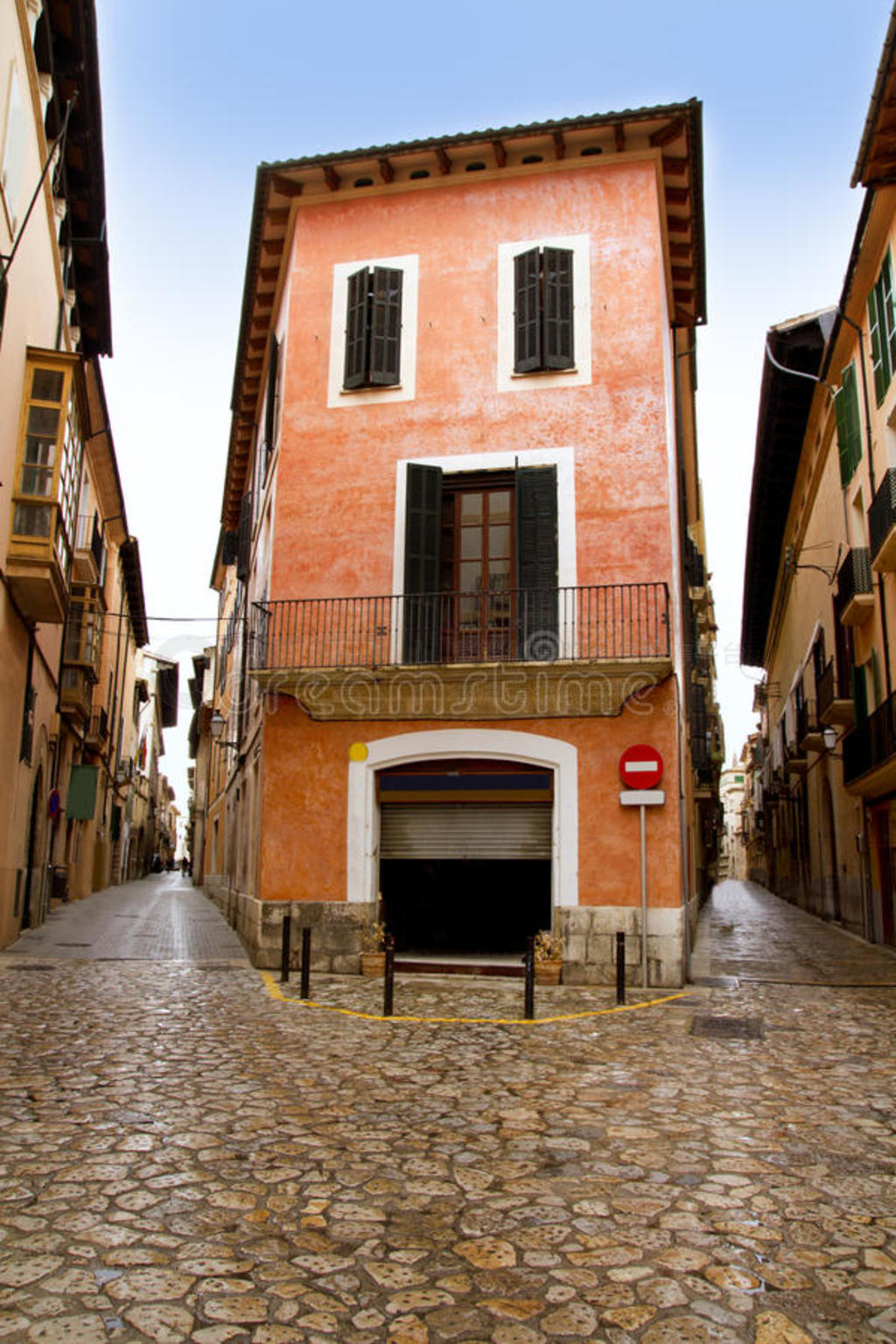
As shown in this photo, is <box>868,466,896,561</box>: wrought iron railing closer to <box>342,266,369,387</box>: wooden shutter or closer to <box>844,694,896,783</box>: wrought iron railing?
<box>844,694,896,783</box>: wrought iron railing

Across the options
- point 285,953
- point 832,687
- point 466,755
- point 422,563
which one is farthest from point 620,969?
point 832,687

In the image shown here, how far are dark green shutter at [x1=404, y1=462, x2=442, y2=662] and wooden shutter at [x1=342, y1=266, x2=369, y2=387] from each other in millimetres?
1958

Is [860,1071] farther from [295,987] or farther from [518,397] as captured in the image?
[518,397]

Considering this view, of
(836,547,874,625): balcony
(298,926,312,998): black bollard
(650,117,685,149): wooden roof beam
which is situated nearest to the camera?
(298,926,312,998): black bollard

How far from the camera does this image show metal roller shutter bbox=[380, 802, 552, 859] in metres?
13.8

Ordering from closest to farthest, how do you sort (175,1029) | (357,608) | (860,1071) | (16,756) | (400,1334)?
(400,1334) < (860,1071) < (175,1029) < (357,608) < (16,756)

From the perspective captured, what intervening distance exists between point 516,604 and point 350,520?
2.87 metres

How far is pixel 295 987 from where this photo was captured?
12.1m

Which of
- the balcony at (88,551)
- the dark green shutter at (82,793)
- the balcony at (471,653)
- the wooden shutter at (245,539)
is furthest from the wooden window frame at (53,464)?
the dark green shutter at (82,793)

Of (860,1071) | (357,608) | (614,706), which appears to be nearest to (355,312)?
(357,608)

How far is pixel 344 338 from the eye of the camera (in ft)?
51.1

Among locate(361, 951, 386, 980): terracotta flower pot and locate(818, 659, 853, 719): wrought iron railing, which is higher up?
locate(818, 659, 853, 719): wrought iron railing

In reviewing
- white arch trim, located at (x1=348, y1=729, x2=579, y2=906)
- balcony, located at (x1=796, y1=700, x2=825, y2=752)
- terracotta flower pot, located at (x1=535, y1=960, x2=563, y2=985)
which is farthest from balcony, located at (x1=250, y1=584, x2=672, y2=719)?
balcony, located at (x1=796, y1=700, x2=825, y2=752)

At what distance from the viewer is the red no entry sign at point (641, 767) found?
1280 centimetres
